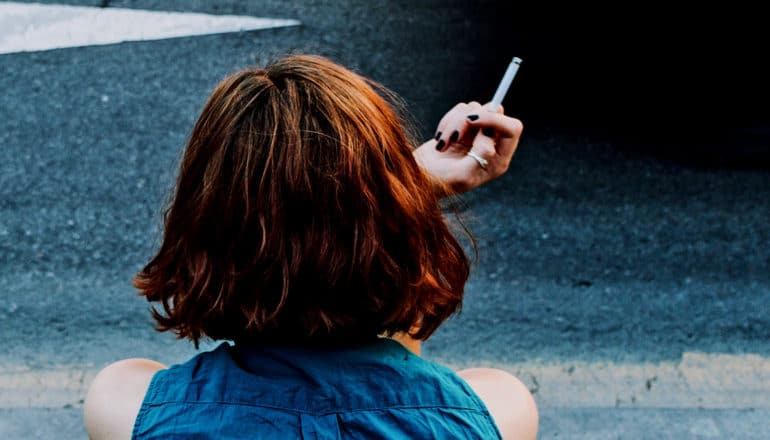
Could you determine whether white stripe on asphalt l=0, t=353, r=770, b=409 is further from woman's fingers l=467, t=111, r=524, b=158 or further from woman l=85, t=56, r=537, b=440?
woman l=85, t=56, r=537, b=440

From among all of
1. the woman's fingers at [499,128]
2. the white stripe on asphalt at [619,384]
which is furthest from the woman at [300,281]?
the white stripe on asphalt at [619,384]

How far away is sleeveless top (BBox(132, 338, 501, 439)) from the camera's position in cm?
100

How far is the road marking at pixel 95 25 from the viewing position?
14.4 ft

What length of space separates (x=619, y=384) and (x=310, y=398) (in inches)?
79.0

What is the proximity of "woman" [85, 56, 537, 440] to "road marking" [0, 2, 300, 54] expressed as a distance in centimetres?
353

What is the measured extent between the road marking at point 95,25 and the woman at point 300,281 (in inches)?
139

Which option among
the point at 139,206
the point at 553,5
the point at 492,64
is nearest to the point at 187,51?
the point at 139,206

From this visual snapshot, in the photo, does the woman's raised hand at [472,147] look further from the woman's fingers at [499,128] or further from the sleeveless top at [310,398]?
the sleeveless top at [310,398]

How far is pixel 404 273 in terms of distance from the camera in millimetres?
1133

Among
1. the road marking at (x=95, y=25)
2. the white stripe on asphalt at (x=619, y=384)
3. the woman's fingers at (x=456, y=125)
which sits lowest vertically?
the white stripe on asphalt at (x=619, y=384)

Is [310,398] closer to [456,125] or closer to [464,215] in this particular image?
[456,125]

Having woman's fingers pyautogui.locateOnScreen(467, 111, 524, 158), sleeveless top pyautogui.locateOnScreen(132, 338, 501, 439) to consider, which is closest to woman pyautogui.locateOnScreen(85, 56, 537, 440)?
sleeveless top pyautogui.locateOnScreen(132, 338, 501, 439)

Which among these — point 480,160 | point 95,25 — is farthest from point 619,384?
point 95,25

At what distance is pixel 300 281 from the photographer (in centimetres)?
109
